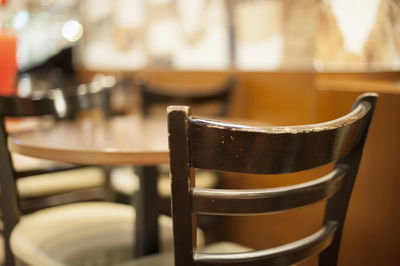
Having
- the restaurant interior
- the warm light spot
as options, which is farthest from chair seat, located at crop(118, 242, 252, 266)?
the warm light spot

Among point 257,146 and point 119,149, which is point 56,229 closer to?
point 119,149

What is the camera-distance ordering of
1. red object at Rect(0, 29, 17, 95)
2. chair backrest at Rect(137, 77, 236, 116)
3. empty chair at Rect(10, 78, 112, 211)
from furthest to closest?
chair backrest at Rect(137, 77, 236, 116) < red object at Rect(0, 29, 17, 95) < empty chair at Rect(10, 78, 112, 211)

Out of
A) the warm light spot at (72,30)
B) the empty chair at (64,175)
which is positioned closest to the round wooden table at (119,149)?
the empty chair at (64,175)

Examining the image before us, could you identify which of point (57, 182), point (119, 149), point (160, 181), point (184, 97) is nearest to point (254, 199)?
point (119, 149)

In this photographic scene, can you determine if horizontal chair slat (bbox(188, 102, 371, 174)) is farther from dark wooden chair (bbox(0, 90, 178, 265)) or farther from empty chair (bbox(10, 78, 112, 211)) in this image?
empty chair (bbox(10, 78, 112, 211))

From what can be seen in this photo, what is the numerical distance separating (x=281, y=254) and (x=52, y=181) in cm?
175

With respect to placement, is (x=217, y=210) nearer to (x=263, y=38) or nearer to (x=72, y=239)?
(x=72, y=239)

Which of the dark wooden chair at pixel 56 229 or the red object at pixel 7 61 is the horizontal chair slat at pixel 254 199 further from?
the red object at pixel 7 61

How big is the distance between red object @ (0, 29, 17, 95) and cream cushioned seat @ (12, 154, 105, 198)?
0.36 meters

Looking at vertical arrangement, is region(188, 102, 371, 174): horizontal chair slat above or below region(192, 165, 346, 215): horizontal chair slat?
above

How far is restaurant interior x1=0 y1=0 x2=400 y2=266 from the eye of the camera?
0.76m

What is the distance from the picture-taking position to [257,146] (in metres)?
0.73

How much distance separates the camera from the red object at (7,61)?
6.31 feet

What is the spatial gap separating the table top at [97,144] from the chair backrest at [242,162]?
1.37ft
